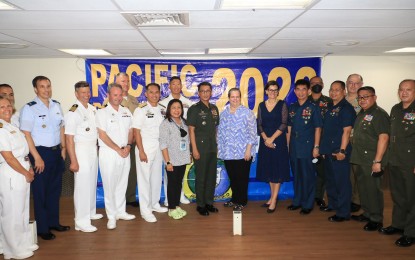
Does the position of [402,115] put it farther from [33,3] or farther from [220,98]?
[33,3]

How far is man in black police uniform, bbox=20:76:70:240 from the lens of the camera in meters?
3.28

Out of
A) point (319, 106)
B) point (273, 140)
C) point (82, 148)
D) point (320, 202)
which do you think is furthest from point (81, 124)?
point (320, 202)

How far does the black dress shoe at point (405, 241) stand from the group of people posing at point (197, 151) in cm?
1

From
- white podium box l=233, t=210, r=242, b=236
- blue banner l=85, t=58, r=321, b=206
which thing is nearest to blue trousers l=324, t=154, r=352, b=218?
white podium box l=233, t=210, r=242, b=236

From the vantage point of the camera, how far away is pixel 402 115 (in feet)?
10.8

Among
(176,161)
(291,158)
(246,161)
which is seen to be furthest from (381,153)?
(176,161)

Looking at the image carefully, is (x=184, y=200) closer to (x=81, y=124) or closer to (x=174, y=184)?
(x=174, y=184)

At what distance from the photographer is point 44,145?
3375 millimetres

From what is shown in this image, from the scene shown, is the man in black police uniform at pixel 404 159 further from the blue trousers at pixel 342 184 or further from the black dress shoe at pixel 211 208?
the black dress shoe at pixel 211 208

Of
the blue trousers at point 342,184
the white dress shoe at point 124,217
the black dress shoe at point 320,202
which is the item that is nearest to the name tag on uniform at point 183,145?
the white dress shoe at point 124,217

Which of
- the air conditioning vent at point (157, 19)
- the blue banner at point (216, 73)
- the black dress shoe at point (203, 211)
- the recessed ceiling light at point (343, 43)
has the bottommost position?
the black dress shoe at point (203, 211)

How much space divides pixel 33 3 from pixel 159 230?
8.73ft

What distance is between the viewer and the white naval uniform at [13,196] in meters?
2.81

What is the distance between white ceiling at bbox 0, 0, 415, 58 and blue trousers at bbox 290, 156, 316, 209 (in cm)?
164
